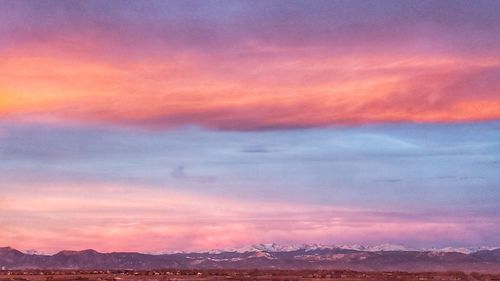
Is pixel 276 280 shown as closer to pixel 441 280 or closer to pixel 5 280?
pixel 441 280

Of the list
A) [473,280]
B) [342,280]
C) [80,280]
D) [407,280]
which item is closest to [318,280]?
[342,280]

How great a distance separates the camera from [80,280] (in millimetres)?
112562

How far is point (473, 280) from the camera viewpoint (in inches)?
4532

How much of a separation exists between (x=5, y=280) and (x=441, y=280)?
60.1m

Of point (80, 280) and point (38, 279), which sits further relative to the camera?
point (38, 279)

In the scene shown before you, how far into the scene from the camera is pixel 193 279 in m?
116

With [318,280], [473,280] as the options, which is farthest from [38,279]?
[473,280]

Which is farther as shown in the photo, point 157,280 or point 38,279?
point 38,279

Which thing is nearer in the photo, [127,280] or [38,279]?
[127,280]

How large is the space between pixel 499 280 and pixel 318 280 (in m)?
24.4

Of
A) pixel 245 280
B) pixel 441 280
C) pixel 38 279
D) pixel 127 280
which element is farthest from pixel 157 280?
pixel 441 280

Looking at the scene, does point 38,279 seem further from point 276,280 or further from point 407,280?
point 407,280

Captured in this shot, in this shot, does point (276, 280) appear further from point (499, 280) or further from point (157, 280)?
point (499, 280)

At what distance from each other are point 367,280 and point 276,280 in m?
12.4
